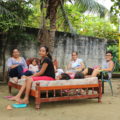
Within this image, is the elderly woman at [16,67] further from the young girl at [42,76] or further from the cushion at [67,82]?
the young girl at [42,76]

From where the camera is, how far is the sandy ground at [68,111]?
483cm

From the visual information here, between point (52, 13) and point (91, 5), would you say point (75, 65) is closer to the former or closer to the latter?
point (52, 13)

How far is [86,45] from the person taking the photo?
42.2 ft

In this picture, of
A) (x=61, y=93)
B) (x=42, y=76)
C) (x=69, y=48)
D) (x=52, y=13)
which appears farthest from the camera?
(x=69, y=48)

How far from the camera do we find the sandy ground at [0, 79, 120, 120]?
4.83 m

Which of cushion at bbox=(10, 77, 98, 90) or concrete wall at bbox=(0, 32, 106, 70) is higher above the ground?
concrete wall at bbox=(0, 32, 106, 70)

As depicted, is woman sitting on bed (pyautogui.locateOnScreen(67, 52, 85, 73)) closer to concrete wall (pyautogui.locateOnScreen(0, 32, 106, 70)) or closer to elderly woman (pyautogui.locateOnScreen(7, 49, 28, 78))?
elderly woman (pyautogui.locateOnScreen(7, 49, 28, 78))

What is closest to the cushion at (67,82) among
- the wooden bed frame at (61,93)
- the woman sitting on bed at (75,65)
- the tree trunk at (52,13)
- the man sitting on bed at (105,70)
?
the wooden bed frame at (61,93)

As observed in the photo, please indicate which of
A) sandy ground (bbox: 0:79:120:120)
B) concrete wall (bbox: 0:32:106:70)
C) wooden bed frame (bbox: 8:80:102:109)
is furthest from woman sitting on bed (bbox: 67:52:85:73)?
concrete wall (bbox: 0:32:106:70)

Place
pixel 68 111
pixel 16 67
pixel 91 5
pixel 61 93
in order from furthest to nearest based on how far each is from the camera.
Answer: pixel 91 5 < pixel 16 67 < pixel 61 93 < pixel 68 111

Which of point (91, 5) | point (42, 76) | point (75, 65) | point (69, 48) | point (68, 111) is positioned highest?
point (91, 5)

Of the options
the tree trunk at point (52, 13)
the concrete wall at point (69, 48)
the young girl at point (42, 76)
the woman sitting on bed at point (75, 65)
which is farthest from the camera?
the concrete wall at point (69, 48)

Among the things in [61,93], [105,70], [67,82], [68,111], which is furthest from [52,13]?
[68,111]

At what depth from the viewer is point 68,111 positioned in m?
5.34
